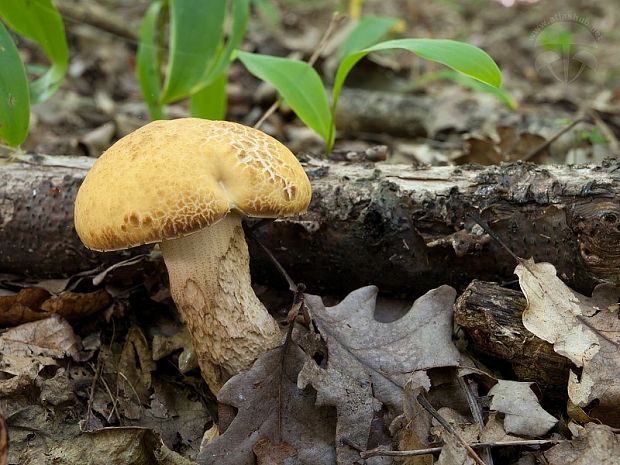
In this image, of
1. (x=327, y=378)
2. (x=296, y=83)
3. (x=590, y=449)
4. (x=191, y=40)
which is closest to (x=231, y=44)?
(x=191, y=40)

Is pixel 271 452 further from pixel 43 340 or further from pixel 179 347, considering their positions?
pixel 43 340

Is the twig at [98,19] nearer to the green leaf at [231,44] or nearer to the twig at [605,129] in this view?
the green leaf at [231,44]

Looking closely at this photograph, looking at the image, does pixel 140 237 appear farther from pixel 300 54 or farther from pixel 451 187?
pixel 300 54

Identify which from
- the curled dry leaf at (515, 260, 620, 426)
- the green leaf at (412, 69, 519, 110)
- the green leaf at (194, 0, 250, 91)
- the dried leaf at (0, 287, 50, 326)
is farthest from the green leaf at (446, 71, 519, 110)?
the dried leaf at (0, 287, 50, 326)

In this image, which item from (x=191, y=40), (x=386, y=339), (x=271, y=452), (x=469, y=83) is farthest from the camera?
(x=469, y=83)

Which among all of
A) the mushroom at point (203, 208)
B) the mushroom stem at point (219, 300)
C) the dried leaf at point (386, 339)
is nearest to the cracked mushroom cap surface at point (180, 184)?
the mushroom at point (203, 208)

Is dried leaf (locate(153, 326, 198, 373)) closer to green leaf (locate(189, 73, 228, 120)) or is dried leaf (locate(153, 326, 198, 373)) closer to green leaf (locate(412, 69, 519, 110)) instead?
green leaf (locate(189, 73, 228, 120))
